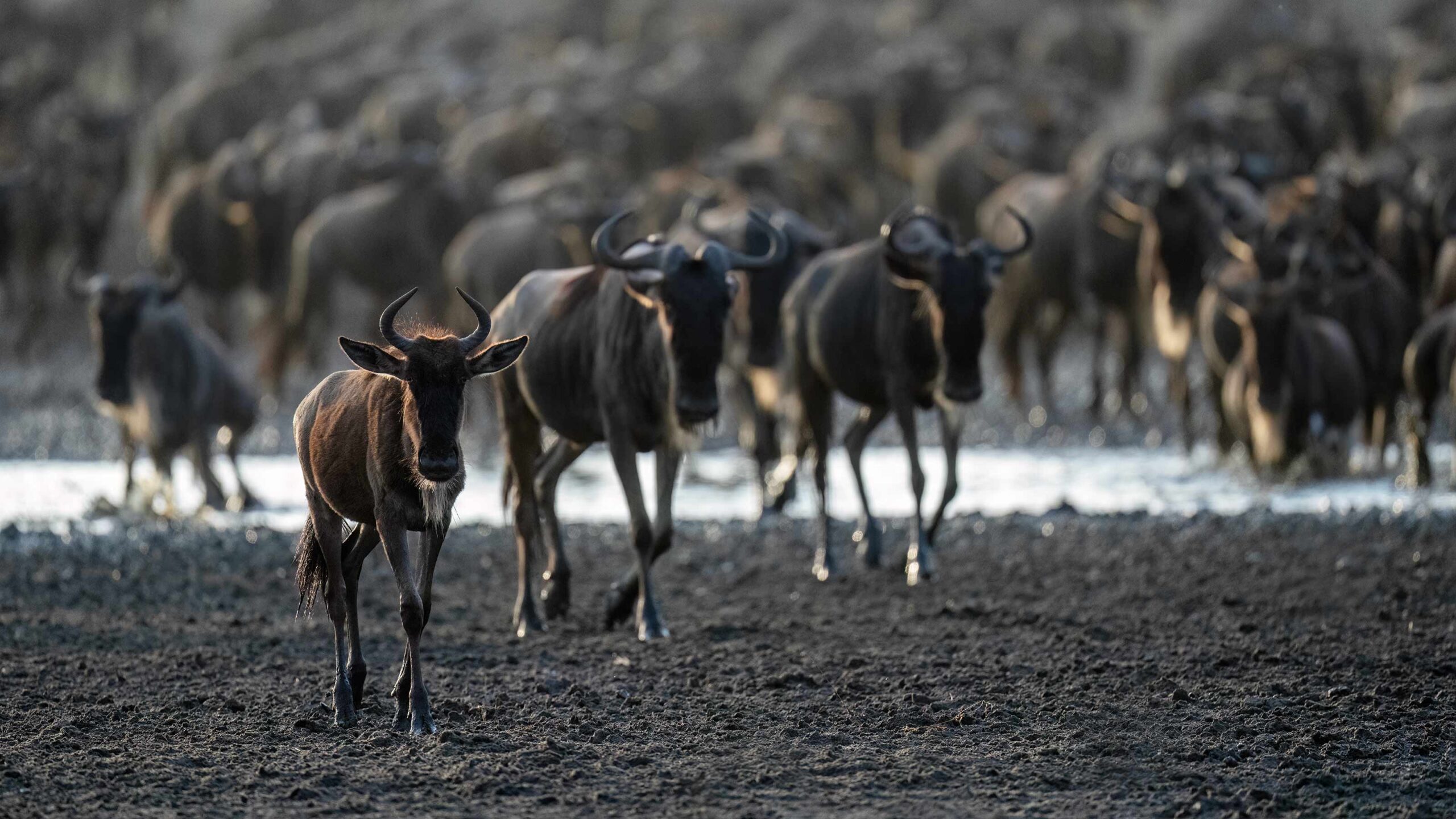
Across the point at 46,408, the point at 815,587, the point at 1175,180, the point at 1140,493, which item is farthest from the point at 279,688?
the point at 46,408

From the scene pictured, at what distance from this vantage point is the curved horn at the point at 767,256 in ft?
27.8

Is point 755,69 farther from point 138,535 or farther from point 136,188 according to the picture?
point 138,535

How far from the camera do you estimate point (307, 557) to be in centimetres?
676

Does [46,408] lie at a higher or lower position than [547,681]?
higher

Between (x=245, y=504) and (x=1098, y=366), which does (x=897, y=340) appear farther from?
(x=1098, y=366)

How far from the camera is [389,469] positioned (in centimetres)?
619

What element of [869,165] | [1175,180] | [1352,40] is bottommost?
[1175,180]

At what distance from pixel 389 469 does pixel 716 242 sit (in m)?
2.58

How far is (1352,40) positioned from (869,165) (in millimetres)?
11562

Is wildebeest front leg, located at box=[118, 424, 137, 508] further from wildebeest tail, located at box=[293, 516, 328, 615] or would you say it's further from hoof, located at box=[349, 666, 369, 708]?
hoof, located at box=[349, 666, 369, 708]

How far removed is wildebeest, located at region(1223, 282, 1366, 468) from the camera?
12.9 m

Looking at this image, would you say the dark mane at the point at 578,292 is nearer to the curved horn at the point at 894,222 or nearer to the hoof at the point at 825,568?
the curved horn at the point at 894,222

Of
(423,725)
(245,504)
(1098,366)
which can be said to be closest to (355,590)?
(423,725)

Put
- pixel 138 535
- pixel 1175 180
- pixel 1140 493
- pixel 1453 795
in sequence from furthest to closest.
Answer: pixel 1175 180
pixel 1140 493
pixel 138 535
pixel 1453 795
